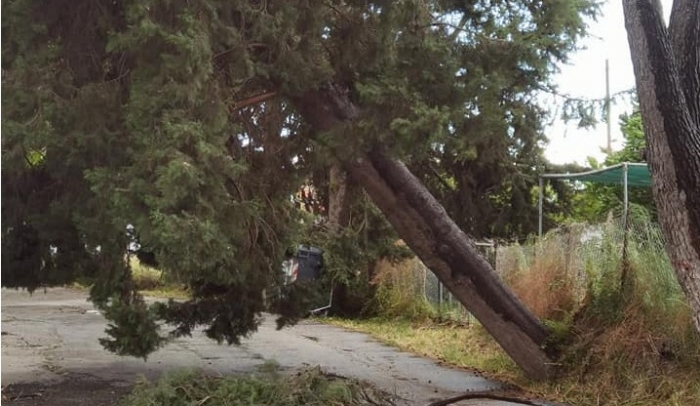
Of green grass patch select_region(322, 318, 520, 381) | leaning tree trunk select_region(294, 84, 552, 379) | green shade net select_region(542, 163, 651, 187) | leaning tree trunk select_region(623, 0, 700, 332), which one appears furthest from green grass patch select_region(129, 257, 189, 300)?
green shade net select_region(542, 163, 651, 187)

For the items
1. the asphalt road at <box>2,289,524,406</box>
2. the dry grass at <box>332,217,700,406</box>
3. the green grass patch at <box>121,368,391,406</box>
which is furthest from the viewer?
the asphalt road at <box>2,289,524,406</box>

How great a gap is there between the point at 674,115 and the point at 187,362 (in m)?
Answer: 6.83

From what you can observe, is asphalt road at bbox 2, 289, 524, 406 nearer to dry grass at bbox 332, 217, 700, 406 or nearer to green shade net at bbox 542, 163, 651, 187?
dry grass at bbox 332, 217, 700, 406

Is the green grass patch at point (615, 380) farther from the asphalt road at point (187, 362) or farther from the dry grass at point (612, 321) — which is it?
the asphalt road at point (187, 362)

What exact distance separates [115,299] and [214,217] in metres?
1.79

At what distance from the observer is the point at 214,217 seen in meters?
6.09

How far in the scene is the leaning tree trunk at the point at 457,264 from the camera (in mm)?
8352

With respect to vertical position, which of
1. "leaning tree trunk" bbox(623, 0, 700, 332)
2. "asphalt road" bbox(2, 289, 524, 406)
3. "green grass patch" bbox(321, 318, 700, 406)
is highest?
"leaning tree trunk" bbox(623, 0, 700, 332)

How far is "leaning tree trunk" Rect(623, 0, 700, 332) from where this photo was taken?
602cm

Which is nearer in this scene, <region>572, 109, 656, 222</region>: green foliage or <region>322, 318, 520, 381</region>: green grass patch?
<region>322, 318, 520, 381</region>: green grass patch

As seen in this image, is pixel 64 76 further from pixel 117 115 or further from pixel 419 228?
pixel 419 228

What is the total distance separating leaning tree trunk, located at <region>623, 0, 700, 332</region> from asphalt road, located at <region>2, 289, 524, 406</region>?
2643 mm

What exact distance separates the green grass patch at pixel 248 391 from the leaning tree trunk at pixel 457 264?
6.49 ft

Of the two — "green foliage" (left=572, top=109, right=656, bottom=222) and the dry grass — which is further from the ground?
"green foliage" (left=572, top=109, right=656, bottom=222)
